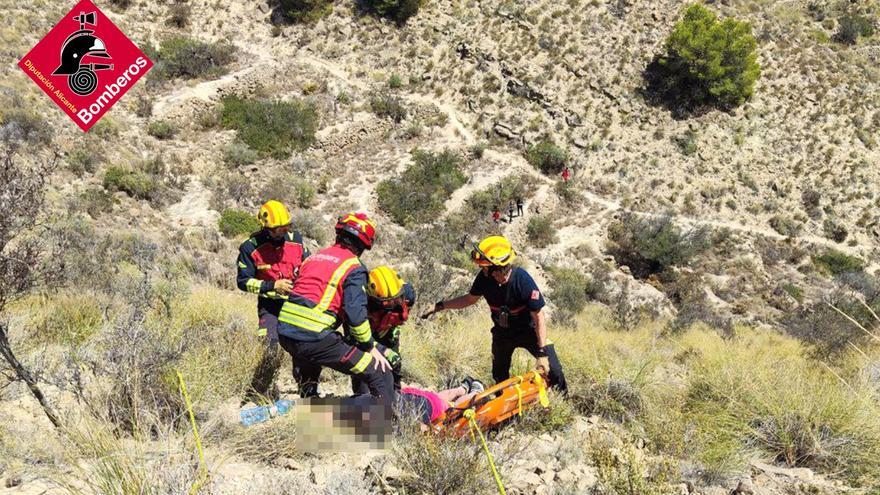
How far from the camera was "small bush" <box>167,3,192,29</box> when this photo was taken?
76.6 feet

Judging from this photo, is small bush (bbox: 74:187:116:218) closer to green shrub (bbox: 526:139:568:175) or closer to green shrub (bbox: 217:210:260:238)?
green shrub (bbox: 217:210:260:238)

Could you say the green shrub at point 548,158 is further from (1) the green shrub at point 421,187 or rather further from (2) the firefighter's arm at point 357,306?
(2) the firefighter's arm at point 357,306

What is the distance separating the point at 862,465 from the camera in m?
3.50

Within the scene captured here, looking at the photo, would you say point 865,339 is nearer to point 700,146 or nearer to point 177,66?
point 700,146

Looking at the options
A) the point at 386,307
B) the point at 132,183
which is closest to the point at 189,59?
the point at 132,183

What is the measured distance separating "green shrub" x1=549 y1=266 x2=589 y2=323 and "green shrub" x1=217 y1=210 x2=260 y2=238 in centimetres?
894

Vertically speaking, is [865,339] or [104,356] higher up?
[104,356]

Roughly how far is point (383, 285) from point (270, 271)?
4.89 ft

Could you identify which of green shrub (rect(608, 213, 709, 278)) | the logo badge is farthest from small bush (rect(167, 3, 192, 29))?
green shrub (rect(608, 213, 709, 278))

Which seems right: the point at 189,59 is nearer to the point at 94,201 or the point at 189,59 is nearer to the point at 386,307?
the point at 94,201

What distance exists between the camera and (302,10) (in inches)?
981

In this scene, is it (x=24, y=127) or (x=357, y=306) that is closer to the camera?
(x=357, y=306)

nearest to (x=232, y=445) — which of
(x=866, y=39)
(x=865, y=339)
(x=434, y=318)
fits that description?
(x=434, y=318)

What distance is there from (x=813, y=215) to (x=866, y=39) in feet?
46.0
